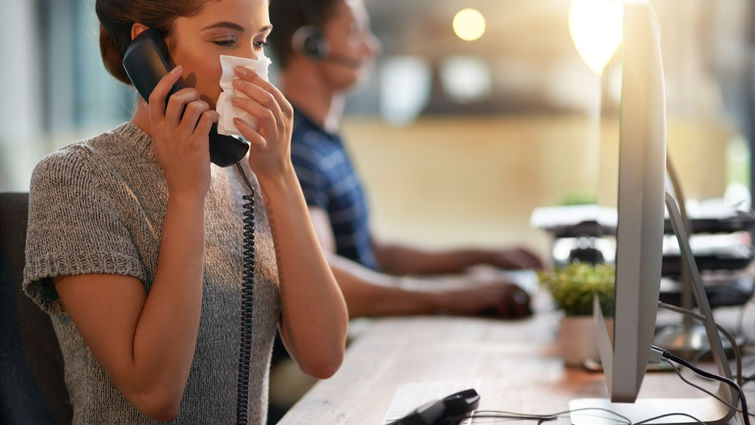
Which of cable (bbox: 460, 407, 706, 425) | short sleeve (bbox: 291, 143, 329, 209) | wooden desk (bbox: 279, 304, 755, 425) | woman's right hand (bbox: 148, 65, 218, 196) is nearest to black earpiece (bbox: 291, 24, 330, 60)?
short sleeve (bbox: 291, 143, 329, 209)

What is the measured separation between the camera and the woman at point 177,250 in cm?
86

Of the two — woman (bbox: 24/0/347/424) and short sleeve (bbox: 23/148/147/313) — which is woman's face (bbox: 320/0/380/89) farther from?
short sleeve (bbox: 23/148/147/313)

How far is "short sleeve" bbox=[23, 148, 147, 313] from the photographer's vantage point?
2.82 ft

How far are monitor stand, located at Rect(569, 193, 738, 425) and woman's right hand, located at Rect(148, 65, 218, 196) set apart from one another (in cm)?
51

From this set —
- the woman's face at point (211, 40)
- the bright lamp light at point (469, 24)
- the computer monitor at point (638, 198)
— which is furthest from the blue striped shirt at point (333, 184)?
the bright lamp light at point (469, 24)

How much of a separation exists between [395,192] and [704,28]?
161 centimetres

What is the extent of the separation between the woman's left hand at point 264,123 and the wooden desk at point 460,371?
1.09 ft

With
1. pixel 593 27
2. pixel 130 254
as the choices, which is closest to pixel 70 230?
pixel 130 254

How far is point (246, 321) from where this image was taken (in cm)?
102

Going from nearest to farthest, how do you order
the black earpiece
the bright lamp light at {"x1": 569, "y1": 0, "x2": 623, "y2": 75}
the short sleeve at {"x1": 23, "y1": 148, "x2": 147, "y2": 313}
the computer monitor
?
the computer monitor
the short sleeve at {"x1": 23, "y1": 148, "x2": 147, "y2": 313}
the bright lamp light at {"x1": 569, "y1": 0, "x2": 623, "y2": 75}
the black earpiece

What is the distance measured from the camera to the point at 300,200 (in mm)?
1087

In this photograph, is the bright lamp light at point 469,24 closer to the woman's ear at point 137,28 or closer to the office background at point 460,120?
the office background at point 460,120

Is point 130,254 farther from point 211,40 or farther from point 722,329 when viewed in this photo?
point 722,329

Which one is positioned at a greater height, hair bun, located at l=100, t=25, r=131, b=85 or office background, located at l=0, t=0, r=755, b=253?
hair bun, located at l=100, t=25, r=131, b=85
